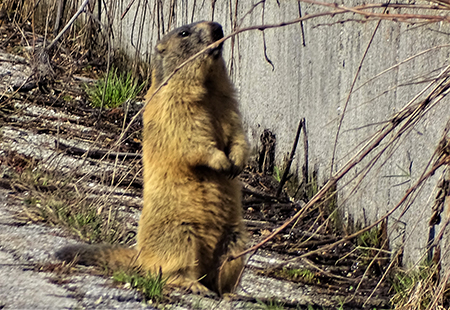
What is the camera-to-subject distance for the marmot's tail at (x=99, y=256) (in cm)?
365

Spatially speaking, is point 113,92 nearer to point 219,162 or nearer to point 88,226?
point 88,226

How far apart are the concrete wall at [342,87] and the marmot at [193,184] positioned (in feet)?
1.12

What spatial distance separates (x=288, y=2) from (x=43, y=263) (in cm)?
324

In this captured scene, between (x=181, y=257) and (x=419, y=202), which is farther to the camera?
(x=419, y=202)

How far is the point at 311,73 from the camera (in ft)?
18.2

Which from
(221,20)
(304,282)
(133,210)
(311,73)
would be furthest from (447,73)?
(221,20)

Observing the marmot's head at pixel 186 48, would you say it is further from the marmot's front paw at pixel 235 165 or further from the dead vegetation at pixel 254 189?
the marmot's front paw at pixel 235 165

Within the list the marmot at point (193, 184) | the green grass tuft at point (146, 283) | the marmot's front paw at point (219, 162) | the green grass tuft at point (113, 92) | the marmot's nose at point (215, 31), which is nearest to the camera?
the green grass tuft at point (146, 283)

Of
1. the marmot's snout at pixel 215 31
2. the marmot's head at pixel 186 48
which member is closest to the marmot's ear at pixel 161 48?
the marmot's head at pixel 186 48

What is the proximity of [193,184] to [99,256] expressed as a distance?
717 millimetres

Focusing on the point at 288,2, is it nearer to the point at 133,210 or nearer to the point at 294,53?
the point at 294,53

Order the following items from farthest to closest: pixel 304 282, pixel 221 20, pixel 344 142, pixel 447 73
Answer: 1. pixel 221 20
2. pixel 344 142
3. pixel 304 282
4. pixel 447 73

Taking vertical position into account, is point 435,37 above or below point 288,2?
below

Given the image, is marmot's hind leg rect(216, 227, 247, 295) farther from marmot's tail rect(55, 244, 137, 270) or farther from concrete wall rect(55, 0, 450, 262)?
concrete wall rect(55, 0, 450, 262)
